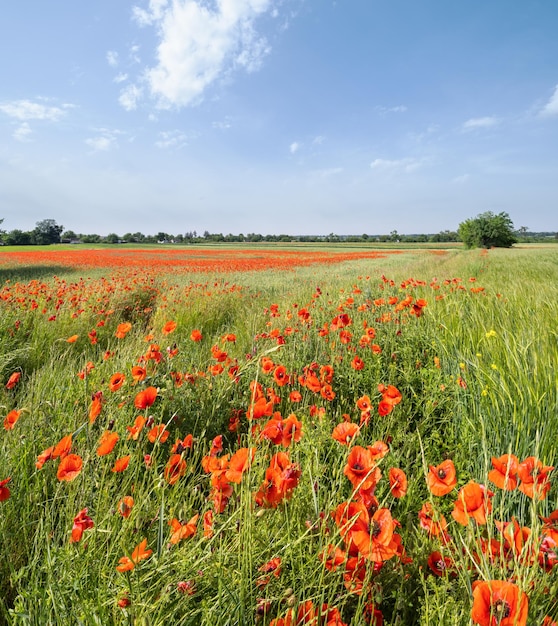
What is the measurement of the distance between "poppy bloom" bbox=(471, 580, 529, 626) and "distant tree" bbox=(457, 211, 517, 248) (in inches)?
2735

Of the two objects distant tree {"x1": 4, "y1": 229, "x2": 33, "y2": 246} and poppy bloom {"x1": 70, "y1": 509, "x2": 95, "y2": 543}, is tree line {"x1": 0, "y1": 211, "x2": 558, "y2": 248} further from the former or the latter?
poppy bloom {"x1": 70, "y1": 509, "x2": 95, "y2": 543}

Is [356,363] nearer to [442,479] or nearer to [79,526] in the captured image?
[442,479]

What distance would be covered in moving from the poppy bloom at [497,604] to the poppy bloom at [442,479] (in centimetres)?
18

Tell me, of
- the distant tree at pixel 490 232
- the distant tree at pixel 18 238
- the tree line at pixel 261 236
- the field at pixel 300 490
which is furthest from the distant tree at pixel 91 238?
the field at pixel 300 490

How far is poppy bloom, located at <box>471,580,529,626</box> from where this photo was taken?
23.1 inches

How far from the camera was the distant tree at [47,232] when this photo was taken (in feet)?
242

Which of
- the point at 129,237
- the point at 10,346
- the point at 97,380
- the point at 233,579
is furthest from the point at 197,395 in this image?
the point at 129,237

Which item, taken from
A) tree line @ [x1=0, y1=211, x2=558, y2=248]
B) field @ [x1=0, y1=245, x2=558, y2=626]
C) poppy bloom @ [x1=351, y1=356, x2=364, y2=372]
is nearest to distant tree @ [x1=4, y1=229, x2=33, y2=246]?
tree line @ [x1=0, y1=211, x2=558, y2=248]

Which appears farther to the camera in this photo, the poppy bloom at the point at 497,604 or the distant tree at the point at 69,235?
the distant tree at the point at 69,235

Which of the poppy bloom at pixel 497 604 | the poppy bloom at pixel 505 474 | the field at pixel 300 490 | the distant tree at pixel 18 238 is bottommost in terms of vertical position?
the field at pixel 300 490

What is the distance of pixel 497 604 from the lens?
24.9 inches

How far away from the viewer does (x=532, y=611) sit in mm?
777

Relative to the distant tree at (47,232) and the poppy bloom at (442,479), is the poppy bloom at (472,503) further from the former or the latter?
the distant tree at (47,232)

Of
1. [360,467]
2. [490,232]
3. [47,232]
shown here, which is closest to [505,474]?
[360,467]
